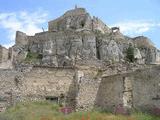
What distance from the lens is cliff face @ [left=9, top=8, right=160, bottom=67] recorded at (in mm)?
52469

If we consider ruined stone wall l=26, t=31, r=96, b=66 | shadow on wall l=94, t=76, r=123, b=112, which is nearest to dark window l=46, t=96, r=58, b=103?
shadow on wall l=94, t=76, r=123, b=112

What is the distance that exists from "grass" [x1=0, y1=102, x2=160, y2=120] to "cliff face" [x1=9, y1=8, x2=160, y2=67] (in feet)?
78.5

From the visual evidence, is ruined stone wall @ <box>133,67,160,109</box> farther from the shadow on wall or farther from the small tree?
the small tree

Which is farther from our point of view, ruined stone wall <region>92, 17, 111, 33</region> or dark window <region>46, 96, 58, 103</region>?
ruined stone wall <region>92, 17, 111, 33</region>

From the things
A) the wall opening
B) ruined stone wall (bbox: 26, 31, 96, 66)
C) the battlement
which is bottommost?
the wall opening

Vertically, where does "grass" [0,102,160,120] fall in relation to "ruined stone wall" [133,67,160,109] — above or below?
below

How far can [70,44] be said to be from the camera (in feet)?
175

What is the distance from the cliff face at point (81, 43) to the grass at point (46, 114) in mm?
23919

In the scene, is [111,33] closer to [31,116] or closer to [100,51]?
[100,51]

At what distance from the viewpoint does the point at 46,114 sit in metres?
22.4

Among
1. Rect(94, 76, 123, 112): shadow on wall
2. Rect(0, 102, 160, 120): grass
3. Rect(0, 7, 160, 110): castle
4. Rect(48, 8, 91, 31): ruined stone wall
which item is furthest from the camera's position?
Rect(48, 8, 91, 31): ruined stone wall

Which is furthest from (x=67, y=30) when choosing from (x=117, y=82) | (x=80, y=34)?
(x=117, y=82)

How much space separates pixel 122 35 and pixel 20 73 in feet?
124

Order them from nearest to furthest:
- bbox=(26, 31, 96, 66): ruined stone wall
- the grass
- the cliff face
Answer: the grass < bbox=(26, 31, 96, 66): ruined stone wall < the cliff face
